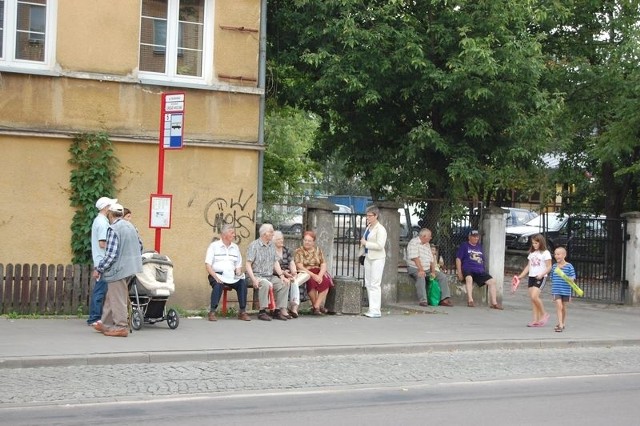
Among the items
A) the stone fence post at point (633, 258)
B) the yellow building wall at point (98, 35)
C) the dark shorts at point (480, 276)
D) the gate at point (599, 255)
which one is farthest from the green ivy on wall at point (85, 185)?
the stone fence post at point (633, 258)

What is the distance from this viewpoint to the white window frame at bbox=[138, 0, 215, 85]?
695 inches

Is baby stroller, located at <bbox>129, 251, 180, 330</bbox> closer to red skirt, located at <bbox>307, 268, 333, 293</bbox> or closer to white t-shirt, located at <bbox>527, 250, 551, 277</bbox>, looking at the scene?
red skirt, located at <bbox>307, 268, 333, 293</bbox>

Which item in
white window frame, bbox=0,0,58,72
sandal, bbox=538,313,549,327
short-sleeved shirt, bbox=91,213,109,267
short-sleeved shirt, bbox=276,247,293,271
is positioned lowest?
sandal, bbox=538,313,549,327

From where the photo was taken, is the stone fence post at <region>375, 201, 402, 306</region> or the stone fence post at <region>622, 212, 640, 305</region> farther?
the stone fence post at <region>622, 212, 640, 305</region>

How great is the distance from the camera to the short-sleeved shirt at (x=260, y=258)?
16625 millimetres

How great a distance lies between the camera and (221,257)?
53.3 ft

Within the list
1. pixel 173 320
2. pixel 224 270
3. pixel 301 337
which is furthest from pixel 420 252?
pixel 173 320

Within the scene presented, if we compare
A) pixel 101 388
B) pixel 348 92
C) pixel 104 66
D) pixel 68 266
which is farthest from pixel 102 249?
pixel 348 92

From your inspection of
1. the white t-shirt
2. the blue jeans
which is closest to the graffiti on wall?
the blue jeans

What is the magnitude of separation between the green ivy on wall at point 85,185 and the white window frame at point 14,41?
137 cm

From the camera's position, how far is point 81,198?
665 inches

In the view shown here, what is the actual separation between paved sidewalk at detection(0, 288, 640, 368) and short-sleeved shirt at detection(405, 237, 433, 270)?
2.95 feet

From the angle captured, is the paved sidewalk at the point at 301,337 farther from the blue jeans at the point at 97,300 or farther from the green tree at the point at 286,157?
the green tree at the point at 286,157

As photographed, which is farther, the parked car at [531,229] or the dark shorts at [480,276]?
the parked car at [531,229]
